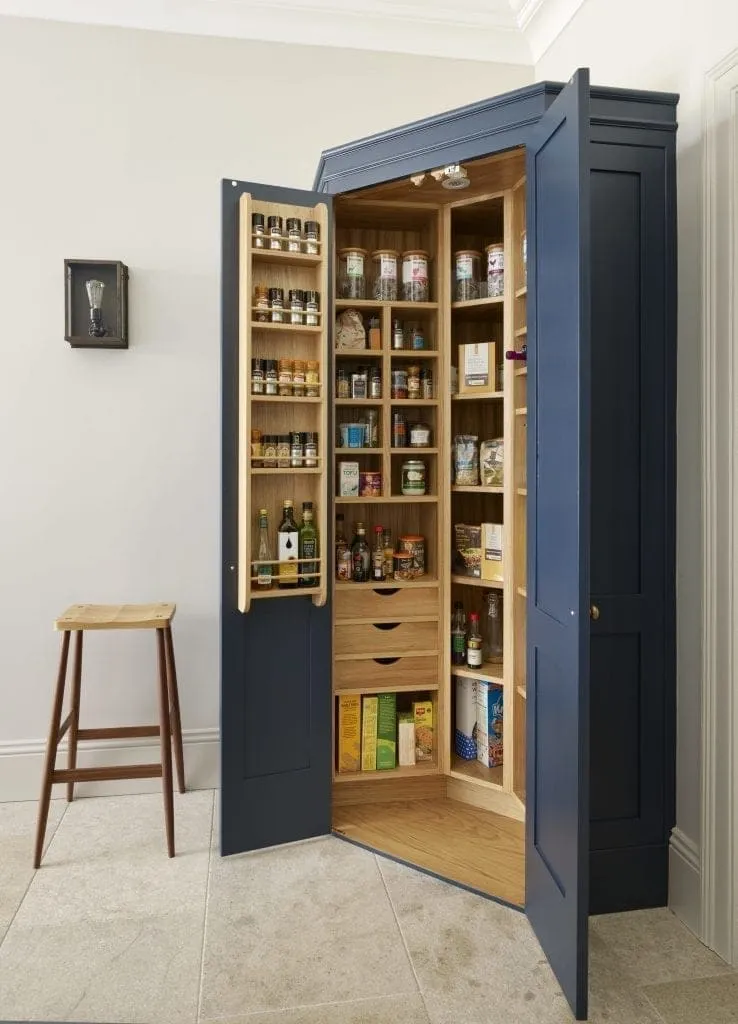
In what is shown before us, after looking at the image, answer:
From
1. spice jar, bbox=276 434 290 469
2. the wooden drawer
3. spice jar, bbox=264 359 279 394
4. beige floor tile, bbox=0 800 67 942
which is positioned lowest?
beige floor tile, bbox=0 800 67 942

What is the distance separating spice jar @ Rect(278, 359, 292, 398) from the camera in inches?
103

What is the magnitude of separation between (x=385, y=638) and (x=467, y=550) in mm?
487

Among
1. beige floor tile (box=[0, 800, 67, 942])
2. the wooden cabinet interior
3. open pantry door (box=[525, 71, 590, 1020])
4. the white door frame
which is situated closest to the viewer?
open pantry door (box=[525, 71, 590, 1020])

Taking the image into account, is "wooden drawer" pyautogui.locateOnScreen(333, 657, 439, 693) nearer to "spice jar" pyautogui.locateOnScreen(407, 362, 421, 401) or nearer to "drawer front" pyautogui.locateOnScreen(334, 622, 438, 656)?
"drawer front" pyautogui.locateOnScreen(334, 622, 438, 656)

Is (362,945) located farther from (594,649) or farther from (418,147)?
(418,147)

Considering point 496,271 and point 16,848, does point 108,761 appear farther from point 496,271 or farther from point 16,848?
point 496,271

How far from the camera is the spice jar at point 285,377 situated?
2.61m

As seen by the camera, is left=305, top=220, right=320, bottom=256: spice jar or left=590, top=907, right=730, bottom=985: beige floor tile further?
left=305, top=220, right=320, bottom=256: spice jar

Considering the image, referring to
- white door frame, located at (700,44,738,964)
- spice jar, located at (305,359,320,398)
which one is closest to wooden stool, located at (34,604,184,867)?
spice jar, located at (305,359,320,398)

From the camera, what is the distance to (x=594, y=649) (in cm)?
225

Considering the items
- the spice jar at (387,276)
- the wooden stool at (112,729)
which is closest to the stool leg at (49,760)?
the wooden stool at (112,729)

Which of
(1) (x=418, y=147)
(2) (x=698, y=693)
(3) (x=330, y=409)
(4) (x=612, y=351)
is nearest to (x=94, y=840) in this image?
(3) (x=330, y=409)

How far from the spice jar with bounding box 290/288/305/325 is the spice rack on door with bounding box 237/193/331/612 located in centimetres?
2

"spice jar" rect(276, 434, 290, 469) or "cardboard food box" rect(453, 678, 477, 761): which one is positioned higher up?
"spice jar" rect(276, 434, 290, 469)
